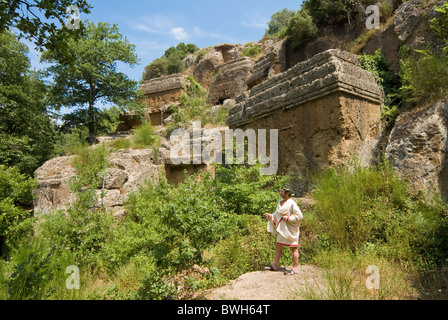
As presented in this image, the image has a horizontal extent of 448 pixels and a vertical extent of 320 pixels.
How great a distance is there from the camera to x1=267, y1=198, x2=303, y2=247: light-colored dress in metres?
3.78

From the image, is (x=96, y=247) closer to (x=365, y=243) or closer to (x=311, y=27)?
(x=365, y=243)

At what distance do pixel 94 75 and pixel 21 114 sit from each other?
11.9 ft

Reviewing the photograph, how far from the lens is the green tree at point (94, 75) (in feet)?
44.4

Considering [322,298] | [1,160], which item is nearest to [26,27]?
[322,298]

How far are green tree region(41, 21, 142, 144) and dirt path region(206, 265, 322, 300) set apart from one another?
1303 centimetres

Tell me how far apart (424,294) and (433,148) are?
2555 mm

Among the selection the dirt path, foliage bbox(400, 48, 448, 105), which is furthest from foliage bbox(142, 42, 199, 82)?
the dirt path

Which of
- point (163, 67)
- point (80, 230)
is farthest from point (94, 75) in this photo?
point (163, 67)

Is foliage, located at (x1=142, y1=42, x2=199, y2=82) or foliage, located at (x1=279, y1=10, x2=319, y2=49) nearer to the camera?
foliage, located at (x1=279, y1=10, x2=319, y2=49)

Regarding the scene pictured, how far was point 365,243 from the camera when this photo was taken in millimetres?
3920

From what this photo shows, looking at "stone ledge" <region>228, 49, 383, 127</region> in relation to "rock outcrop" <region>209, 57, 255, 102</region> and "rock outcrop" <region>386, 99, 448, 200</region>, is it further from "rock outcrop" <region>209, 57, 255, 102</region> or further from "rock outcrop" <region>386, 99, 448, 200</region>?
"rock outcrop" <region>209, 57, 255, 102</region>

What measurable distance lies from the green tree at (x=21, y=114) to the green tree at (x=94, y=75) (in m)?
0.84

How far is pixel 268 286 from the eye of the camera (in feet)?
10.7

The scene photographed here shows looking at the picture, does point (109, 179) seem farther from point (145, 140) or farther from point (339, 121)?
point (339, 121)
